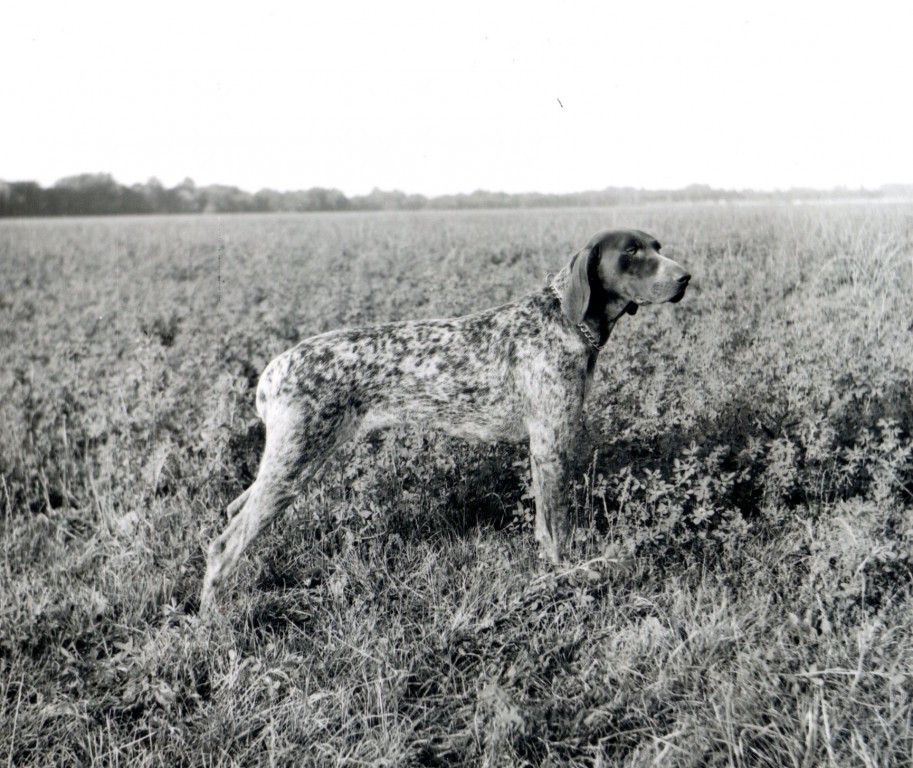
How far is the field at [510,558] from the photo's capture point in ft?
10.3

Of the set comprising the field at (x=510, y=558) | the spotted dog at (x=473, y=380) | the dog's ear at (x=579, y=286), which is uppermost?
the dog's ear at (x=579, y=286)

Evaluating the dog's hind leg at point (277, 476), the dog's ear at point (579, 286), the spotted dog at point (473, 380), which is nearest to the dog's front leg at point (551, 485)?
the spotted dog at point (473, 380)

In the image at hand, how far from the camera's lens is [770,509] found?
4.23 meters

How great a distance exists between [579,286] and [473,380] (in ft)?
A: 2.41

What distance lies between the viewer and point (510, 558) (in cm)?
416

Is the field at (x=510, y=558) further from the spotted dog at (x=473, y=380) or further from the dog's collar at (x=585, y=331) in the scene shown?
the dog's collar at (x=585, y=331)

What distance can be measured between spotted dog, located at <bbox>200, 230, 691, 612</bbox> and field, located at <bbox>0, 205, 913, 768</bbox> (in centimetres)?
34

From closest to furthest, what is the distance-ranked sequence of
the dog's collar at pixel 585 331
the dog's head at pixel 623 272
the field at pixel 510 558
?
the field at pixel 510 558 < the dog's head at pixel 623 272 < the dog's collar at pixel 585 331

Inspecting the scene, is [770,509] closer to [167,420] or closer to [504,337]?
[504,337]

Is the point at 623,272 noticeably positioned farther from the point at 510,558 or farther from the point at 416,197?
the point at 416,197

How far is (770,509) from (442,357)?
1.99 metres

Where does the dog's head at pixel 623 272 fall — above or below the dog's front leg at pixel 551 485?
above

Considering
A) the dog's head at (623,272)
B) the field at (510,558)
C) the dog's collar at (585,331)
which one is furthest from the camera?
the dog's collar at (585,331)

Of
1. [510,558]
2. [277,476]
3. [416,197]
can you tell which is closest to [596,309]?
[510,558]
